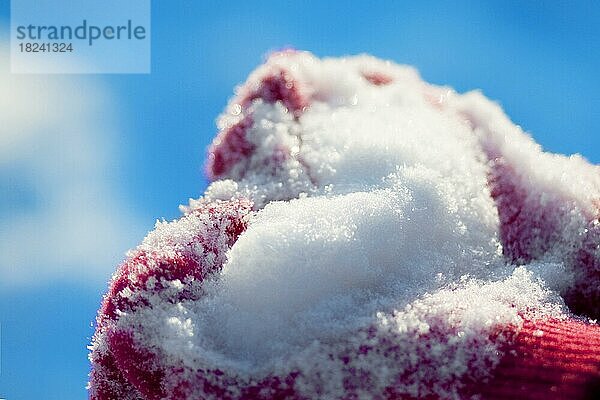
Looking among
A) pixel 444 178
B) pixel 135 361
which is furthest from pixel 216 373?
pixel 444 178

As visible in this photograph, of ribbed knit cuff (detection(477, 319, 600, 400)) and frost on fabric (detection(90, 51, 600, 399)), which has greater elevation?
frost on fabric (detection(90, 51, 600, 399))

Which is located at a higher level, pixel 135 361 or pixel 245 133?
pixel 245 133

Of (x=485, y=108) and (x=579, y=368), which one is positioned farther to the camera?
(x=485, y=108)

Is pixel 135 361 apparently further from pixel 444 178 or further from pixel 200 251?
pixel 444 178

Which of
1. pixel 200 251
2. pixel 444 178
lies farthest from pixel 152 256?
pixel 444 178

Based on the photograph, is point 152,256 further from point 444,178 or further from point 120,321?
point 444,178

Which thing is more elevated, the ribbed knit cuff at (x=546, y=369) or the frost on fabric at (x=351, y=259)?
the frost on fabric at (x=351, y=259)
